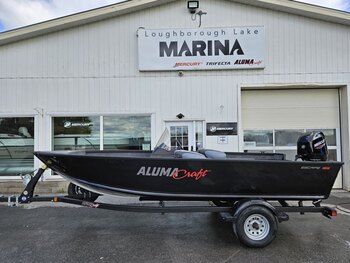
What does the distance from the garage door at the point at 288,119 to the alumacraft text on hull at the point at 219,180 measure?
3.94 metres

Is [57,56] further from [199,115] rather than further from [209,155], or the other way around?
[209,155]

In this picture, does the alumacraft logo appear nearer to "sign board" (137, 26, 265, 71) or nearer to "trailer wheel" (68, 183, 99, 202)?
"trailer wheel" (68, 183, 99, 202)

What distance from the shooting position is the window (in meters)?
7.51

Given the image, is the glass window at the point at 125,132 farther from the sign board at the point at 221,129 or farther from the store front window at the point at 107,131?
the sign board at the point at 221,129

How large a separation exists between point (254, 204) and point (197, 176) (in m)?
0.86

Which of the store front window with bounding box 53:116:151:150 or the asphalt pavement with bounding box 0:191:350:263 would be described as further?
the store front window with bounding box 53:116:151:150

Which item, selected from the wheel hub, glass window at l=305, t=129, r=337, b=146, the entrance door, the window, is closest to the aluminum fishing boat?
the wheel hub

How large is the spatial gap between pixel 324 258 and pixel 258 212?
0.93 metres

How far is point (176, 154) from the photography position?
393 centimetres

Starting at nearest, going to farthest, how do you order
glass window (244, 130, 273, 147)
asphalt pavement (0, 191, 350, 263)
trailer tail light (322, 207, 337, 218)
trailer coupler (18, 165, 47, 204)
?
asphalt pavement (0, 191, 350, 263)
trailer tail light (322, 207, 337, 218)
trailer coupler (18, 165, 47, 204)
glass window (244, 130, 273, 147)

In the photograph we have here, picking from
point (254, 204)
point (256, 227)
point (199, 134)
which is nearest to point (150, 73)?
point (199, 134)

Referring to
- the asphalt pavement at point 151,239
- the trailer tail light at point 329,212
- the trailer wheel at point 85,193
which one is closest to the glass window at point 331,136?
the asphalt pavement at point 151,239

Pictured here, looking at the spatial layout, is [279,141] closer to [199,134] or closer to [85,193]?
[199,134]

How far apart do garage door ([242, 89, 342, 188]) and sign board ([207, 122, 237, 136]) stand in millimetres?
567
